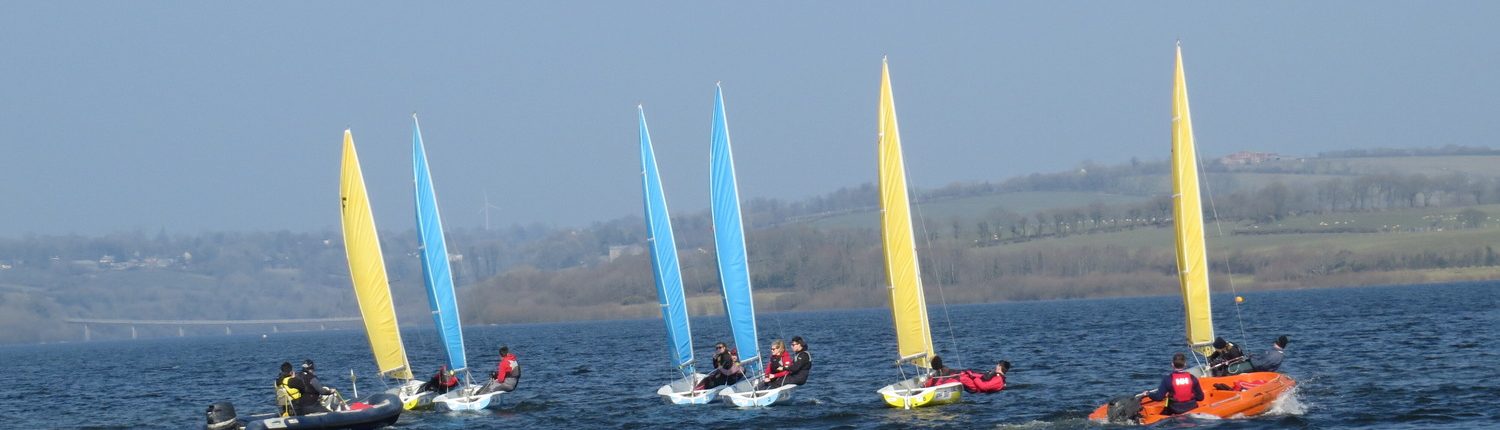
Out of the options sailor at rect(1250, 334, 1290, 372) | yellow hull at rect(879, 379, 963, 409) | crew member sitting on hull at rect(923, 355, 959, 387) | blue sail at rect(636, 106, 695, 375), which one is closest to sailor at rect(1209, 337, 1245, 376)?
sailor at rect(1250, 334, 1290, 372)

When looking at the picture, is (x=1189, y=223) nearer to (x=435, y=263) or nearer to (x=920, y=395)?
(x=920, y=395)

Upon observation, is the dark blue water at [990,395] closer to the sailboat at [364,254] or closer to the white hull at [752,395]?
the white hull at [752,395]

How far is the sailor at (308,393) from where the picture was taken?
36.3 meters

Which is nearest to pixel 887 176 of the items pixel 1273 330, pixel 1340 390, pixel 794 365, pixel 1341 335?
pixel 794 365

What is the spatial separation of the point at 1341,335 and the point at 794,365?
3490 centimetres

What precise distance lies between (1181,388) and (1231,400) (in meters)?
1.38

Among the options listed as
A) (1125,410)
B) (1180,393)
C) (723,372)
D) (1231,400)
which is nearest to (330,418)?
(723,372)

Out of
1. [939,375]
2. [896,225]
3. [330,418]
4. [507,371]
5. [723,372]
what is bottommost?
[939,375]

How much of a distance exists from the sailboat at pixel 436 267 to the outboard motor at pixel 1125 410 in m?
18.1

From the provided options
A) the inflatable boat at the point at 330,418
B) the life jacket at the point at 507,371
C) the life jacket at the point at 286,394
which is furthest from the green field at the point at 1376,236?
the life jacket at the point at 286,394

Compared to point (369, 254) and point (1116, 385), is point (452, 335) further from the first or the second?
point (1116, 385)

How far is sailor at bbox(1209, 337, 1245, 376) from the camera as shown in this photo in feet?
118

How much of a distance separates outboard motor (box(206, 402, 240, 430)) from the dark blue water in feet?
18.2

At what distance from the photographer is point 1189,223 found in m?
36.6
